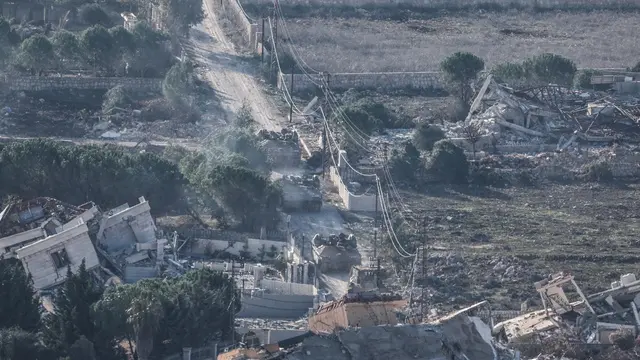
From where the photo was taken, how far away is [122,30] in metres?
56.8

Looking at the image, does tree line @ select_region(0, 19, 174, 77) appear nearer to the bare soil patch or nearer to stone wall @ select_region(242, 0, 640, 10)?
the bare soil patch

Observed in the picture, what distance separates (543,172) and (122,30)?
43.1ft

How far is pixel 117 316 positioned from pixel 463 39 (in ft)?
115

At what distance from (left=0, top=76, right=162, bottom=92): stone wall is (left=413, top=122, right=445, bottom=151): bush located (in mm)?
7584

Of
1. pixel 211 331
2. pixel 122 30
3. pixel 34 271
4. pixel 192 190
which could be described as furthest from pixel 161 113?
pixel 211 331

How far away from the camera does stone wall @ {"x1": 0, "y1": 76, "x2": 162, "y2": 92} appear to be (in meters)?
54.2

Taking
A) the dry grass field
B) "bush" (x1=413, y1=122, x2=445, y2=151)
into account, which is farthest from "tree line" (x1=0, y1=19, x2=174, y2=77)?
"bush" (x1=413, y1=122, x2=445, y2=151)

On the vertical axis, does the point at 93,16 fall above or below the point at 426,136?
above

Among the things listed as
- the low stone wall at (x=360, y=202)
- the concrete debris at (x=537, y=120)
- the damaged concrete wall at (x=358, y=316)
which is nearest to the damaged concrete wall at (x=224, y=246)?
the low stone wall at (x=360, y=202)

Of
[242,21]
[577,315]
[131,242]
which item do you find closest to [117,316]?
[131,242]

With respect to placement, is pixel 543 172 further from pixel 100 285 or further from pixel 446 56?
pixel 100 285

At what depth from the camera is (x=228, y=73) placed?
192 ft

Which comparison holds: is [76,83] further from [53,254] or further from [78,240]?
[53,254]

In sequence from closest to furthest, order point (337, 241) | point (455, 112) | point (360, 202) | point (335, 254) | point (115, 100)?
point (335, 254) → point (337, 241) → point (360, 202) → point (115, 100) → point (455, 112)
